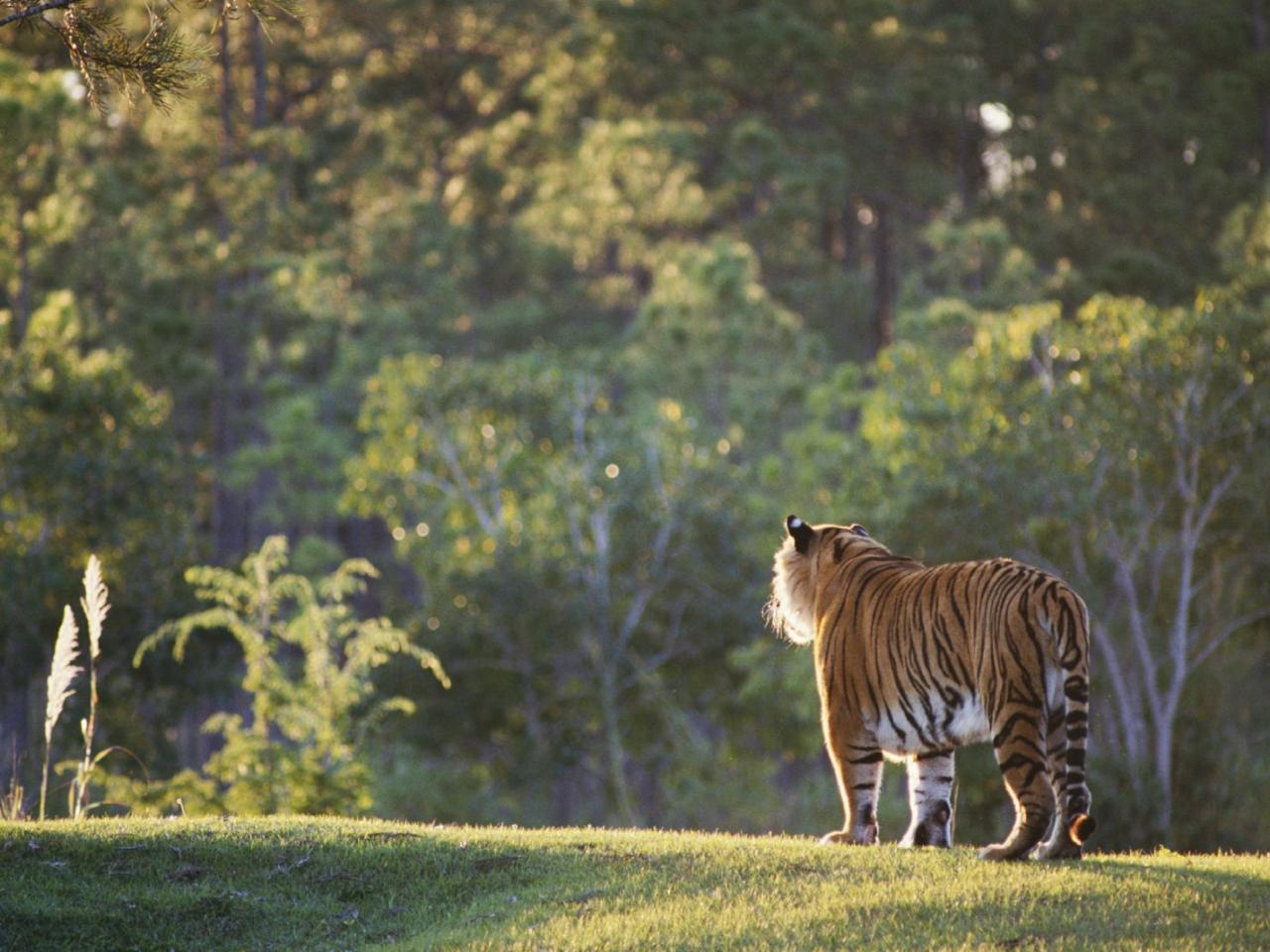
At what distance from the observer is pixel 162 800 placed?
57.0 feet

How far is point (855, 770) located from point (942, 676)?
2.51 feet

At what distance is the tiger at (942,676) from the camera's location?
9570 mm

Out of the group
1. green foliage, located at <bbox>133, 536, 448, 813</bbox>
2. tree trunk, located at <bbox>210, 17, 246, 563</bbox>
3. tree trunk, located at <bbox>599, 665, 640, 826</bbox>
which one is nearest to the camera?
green foliage, located at <bbox>133, 536, 448, 813</bbox>

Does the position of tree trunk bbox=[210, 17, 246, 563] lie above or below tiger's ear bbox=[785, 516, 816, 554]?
above

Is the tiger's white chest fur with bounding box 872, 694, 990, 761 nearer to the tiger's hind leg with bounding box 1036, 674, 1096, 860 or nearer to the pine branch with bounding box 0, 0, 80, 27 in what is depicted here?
the tiger's hind leg with bounding box 1036, 674, 1096, 860

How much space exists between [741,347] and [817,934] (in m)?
33.2

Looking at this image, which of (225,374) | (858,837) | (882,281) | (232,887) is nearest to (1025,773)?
(858,837)

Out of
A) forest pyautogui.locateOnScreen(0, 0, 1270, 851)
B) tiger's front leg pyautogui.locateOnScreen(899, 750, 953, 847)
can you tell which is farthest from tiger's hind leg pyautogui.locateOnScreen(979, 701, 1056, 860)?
forest pyautogui.locateOnScreen(0, 0, 1270, 851)

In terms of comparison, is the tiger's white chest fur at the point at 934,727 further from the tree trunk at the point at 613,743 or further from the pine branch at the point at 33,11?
the tree trunk at the point at 613,743

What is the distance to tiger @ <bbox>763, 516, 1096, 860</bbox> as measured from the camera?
31.4 feet

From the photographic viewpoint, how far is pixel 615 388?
47375 millimetres

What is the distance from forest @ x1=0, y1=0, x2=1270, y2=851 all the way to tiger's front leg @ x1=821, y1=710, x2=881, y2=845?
7.38 meters

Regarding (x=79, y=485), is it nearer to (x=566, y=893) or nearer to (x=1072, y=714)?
(x=566, y=893)

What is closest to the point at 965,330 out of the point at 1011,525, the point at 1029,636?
the point at 1011,525
